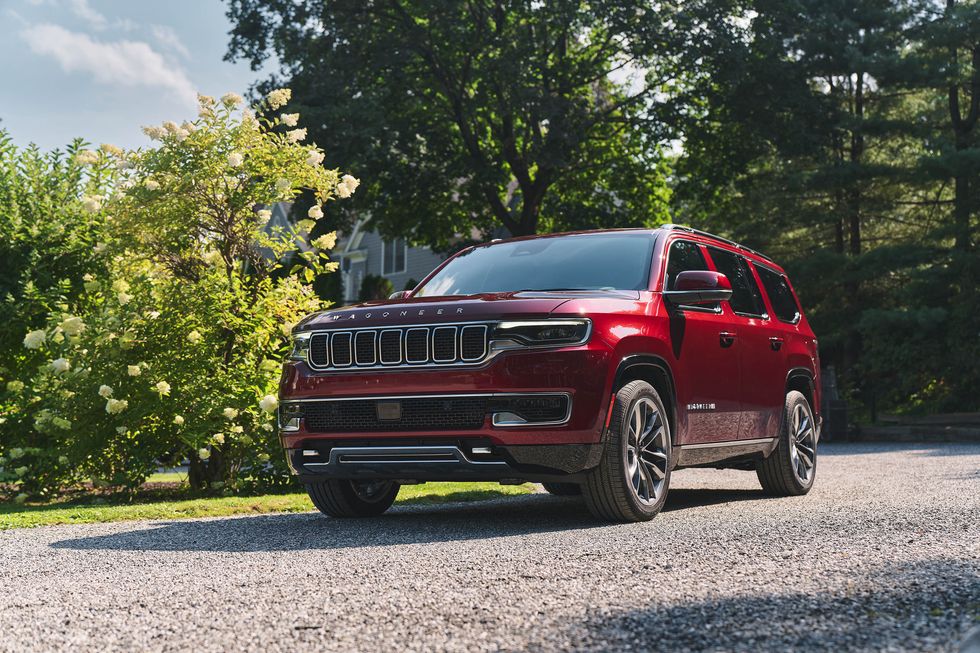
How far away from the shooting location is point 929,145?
2380 cm

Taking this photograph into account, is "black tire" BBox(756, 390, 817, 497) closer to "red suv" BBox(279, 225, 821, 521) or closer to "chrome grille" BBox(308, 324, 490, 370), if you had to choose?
"red suv" BBox(279, 225, 821, 521)

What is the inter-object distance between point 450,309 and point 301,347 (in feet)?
3.93

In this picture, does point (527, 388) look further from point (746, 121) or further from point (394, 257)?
point (394, 257)

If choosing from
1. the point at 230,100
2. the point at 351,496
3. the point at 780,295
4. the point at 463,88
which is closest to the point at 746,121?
the point at 463,88

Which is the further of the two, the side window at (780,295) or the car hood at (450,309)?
the side window at (780,295)

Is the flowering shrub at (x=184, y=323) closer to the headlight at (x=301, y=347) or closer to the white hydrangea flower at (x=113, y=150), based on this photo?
the white hydrangea flower at (x=113, y=150)

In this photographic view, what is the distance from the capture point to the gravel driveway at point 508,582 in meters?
4.03

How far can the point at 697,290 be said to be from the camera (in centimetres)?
795

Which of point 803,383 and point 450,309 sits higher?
point 450,309

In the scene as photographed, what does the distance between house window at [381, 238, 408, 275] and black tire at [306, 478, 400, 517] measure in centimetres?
3688

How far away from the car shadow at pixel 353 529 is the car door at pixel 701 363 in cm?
81

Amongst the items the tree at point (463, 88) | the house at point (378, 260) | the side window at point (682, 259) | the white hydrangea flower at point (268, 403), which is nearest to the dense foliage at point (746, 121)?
the tree at point (463, 88)

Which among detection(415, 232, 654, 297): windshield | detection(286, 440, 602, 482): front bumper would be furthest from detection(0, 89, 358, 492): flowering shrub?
detection(286, 440, 602, 482): front bumper

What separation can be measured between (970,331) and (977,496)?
1443 centimetres
